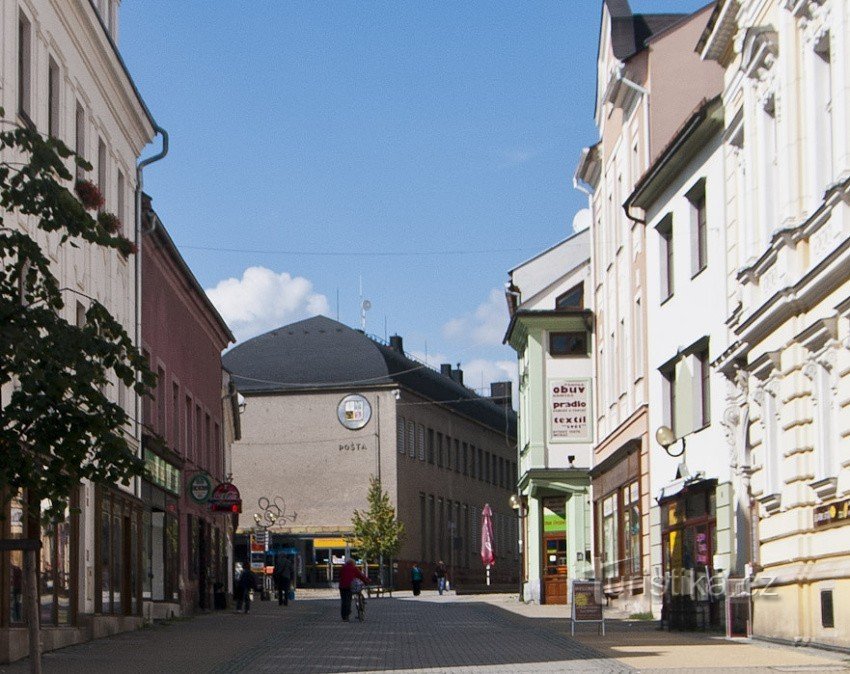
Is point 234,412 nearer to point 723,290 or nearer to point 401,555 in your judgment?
point 401,555

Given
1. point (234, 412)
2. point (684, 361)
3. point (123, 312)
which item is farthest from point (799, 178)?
point (234, 412)

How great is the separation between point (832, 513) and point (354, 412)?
2482 inches

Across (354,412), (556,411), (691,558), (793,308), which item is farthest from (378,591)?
(793,308)

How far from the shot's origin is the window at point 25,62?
22.6 metres

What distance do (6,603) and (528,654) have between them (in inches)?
255

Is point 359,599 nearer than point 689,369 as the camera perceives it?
No

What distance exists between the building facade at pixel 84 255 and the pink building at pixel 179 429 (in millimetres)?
1477

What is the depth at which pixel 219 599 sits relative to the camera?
45.0 m

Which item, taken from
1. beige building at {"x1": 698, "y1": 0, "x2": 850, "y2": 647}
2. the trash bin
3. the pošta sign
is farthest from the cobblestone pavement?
the trash bin

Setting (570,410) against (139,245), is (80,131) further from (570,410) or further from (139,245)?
(570,410)

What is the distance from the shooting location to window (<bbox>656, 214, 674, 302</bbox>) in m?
32.2

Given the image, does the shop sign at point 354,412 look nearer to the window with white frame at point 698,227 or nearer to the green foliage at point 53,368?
the window with white frame at point 698,227

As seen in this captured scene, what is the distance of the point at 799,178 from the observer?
20969 mm

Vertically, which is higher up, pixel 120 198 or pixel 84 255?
pixel 120 198
